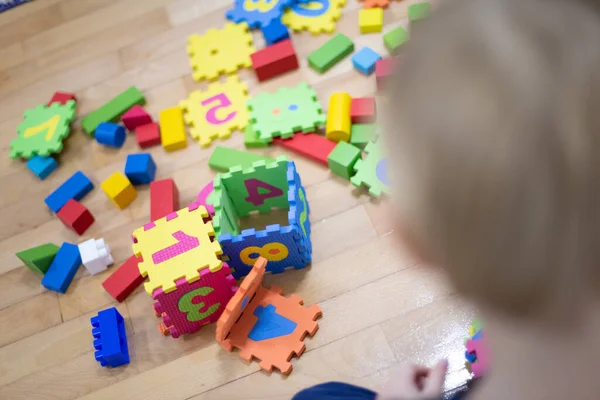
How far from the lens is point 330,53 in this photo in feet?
4.39

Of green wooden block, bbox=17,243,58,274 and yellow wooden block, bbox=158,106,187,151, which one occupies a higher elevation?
yellow wooden block, bbox=158,106,187,151

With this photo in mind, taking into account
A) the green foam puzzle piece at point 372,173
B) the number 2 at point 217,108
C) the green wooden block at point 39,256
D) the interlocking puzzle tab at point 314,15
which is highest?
the interlocking puzzle tab at point 314,15

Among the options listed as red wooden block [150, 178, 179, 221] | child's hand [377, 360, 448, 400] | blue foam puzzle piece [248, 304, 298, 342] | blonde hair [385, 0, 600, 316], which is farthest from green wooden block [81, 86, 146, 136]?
blonde hair [385, 0, 600, 316]

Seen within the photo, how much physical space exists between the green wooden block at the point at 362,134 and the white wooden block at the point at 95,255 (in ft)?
1.78

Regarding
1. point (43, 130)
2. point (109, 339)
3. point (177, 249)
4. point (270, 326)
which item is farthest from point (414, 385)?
point (43, 130)

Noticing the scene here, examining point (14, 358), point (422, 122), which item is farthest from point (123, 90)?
point (422, 122)

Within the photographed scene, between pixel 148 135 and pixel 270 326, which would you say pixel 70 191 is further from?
pixel 270 326

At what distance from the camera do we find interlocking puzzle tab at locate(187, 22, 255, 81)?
54.9 inches

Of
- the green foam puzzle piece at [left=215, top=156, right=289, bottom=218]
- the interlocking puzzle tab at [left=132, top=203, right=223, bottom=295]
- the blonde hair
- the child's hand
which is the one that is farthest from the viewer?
the green foam puzzle piece at [left=215, top=156, right=289, bottom=218]

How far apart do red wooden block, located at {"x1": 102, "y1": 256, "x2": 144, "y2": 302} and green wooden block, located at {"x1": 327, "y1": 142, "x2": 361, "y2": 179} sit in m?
0.43

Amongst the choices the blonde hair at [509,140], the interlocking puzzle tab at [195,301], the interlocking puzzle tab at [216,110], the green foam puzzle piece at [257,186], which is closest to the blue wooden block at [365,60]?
the interlocking puzzle tab at [216,110]

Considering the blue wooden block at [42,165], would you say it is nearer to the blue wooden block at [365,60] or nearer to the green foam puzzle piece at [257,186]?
the green foam puzzle piece at [257,186]

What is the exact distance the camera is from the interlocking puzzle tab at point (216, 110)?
4.26ft

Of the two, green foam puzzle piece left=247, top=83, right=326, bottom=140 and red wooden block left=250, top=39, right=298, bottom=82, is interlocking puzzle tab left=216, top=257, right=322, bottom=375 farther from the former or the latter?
red wooden block left=250, top=39, right=298, bottom=82
